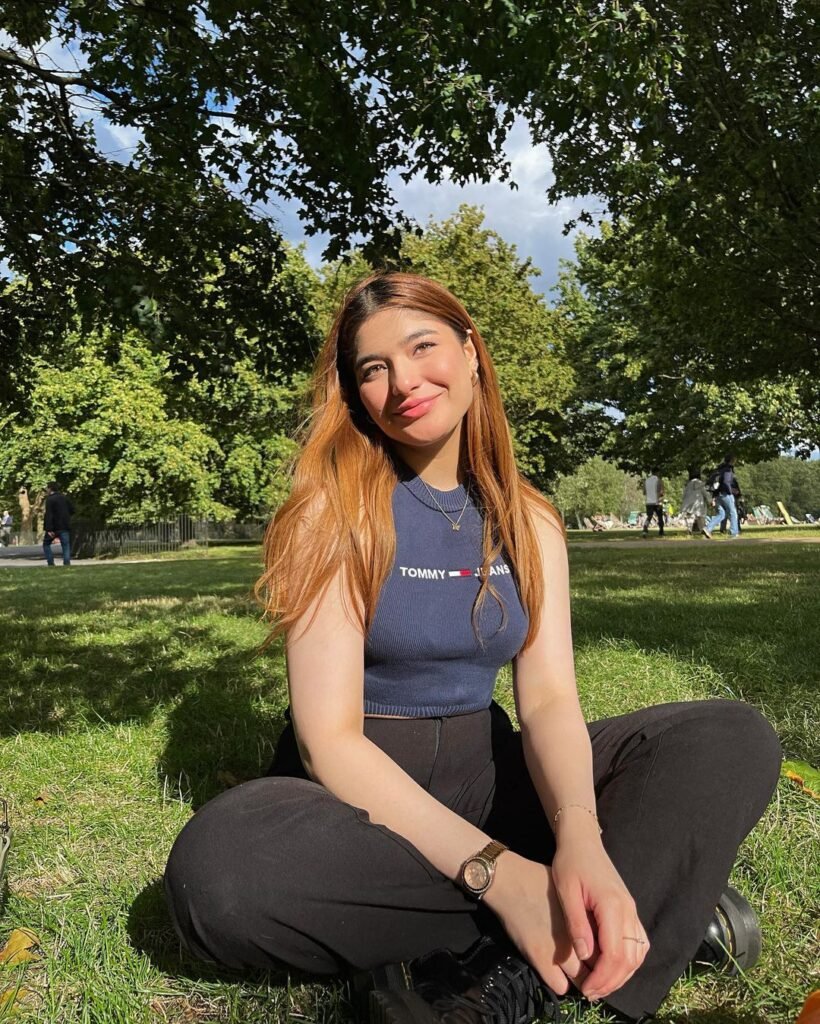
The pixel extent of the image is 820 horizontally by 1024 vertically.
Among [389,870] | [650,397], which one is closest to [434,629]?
[389,870]

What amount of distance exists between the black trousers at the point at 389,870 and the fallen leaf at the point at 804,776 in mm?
1049

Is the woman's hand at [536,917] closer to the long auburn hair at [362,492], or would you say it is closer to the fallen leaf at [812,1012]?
the fallen leaf at [812,1012]

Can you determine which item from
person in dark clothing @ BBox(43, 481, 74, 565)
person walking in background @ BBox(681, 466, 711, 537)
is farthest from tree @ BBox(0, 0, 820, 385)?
person walking in background @ BBox(681, 466, 711, 537)

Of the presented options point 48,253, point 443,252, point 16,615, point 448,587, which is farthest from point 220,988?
point 443,252

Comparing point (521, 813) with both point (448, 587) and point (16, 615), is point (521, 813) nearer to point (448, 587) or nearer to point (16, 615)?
point (448, 587)

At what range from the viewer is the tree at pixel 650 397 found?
93.4 ft

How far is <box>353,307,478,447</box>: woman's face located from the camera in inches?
96.7

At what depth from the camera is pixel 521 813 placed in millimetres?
2344

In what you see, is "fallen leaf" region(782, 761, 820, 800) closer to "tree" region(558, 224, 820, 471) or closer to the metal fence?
"tree" region(558, 224, 820, 471)

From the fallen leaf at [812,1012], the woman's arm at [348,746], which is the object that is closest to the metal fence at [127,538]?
the woman's arm at [348,746]

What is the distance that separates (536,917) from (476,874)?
0.15 meters

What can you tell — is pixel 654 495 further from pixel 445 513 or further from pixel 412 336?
pixel 412 336

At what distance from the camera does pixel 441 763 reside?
2.32 meters

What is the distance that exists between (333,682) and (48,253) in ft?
12.1
